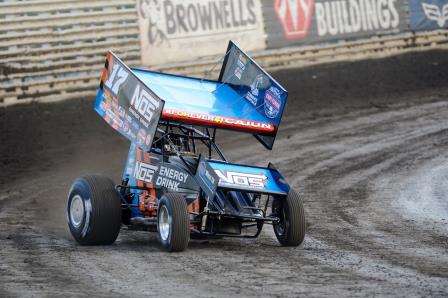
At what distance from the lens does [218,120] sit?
11.5m

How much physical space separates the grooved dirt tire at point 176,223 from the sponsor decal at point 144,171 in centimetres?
114

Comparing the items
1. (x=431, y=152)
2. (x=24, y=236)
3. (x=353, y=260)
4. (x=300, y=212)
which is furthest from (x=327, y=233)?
(x=431, y=152)

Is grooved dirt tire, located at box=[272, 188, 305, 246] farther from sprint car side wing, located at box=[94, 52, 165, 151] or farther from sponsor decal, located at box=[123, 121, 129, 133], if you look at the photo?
sponsor decal, located at box=[123, 121, 129, 133]

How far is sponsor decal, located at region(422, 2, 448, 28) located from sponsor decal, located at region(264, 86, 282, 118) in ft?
46.1

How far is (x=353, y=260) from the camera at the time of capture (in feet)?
32.4

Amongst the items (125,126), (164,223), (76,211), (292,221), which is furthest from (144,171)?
(292,221)

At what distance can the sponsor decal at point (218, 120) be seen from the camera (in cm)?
1124

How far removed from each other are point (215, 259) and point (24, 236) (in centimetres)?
306

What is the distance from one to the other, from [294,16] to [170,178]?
12.9 meters

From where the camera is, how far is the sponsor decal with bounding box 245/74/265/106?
39.4 ft

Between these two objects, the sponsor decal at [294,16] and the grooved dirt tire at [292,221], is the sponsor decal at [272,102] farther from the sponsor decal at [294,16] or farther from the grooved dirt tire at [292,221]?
the sponsor decal at [294,16]

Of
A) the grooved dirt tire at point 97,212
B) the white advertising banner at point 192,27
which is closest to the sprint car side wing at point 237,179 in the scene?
the grooved dirt tire at point 97,212

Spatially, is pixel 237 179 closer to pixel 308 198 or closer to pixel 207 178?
pixel 207 178

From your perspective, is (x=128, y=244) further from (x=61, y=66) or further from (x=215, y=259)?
(x=61, y=66)
